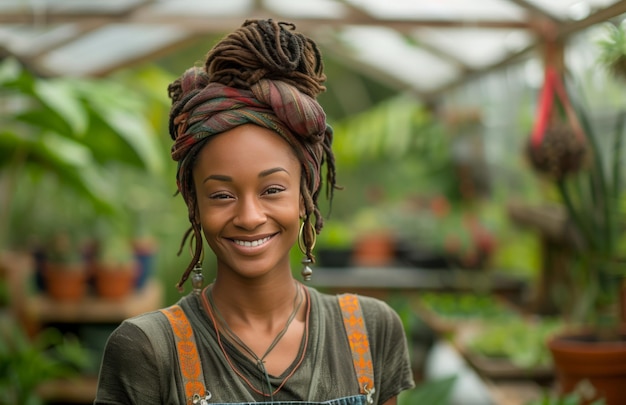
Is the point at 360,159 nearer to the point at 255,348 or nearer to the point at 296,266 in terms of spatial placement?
the point at 296,266

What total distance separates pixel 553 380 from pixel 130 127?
1.96 metres

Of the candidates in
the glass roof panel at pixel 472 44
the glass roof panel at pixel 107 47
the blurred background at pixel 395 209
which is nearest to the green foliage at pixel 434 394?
the blurred background at pixel 395 209

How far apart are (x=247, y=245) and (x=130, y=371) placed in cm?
24

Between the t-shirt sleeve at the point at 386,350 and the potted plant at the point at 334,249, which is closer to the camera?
the t-shirt sleeve at the point at 386,350

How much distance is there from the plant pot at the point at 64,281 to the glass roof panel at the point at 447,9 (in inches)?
76.8

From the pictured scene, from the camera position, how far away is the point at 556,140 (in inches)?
103

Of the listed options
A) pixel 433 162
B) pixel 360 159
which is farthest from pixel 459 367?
pixel 360 159

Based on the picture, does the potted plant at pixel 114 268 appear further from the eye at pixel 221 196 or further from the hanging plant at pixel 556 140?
the eye at pixel 221 196

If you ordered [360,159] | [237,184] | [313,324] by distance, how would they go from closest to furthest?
[237,184], [313,324], [360,159]

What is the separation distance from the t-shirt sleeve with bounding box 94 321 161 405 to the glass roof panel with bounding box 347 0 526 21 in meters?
3.06

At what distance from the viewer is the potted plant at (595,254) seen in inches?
87.0

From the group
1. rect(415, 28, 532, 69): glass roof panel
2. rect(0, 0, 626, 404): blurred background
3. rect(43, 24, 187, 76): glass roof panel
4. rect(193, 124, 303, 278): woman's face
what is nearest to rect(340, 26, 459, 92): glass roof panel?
rect(0, 0, 626, 404): blurred background

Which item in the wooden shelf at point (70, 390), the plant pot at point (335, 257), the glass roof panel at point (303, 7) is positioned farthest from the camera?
the plant pot at point (335, 257)

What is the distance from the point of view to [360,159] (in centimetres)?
777
